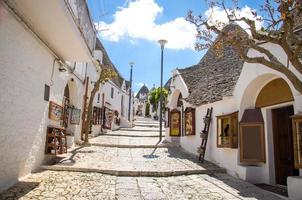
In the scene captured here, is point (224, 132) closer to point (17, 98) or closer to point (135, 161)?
point (135, 161)

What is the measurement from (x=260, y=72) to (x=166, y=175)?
4088 millimetres

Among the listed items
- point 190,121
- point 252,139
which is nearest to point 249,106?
point 252,139

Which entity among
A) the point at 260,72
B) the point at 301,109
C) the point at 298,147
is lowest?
the point at 298,147

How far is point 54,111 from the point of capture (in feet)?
31.8

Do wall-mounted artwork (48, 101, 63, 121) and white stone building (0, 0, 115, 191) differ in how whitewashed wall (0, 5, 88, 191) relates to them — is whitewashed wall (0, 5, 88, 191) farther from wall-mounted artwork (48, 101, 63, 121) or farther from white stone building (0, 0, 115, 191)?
wall-mounted artwork (48, 101, 63, 121)

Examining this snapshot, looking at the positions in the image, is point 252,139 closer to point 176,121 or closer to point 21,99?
point 21,99

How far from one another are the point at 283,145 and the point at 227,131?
6.23 ft

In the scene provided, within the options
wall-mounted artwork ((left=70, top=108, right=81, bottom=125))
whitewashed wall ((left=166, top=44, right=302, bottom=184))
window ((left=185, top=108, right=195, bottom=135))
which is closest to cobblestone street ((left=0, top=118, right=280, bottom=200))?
whitewashed wall ((left=166, top=44, right=302, bottom=184))

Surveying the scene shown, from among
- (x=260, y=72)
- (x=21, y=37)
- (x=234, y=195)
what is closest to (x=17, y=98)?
(x=21, y=37)

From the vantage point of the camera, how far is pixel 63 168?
869cm

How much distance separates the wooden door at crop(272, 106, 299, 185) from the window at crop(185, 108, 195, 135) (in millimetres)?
5143

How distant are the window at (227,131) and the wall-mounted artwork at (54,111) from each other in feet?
18.5

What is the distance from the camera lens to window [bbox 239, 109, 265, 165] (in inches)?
335

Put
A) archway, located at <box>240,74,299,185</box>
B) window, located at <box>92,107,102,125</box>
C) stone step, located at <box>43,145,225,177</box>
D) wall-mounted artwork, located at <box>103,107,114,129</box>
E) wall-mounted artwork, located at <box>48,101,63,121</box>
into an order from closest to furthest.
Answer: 1. archway, located at <box>240,74,299,185</box>
2. stone step, located at <box>43,145,225,177</box>
3. wall-mounted artwork, located at <box>48,101,63,121</box>
4. window, located at <box>92,107,102,125</box>
5. wall-mounted artwork, located at <box>103,107,114,129</box>
